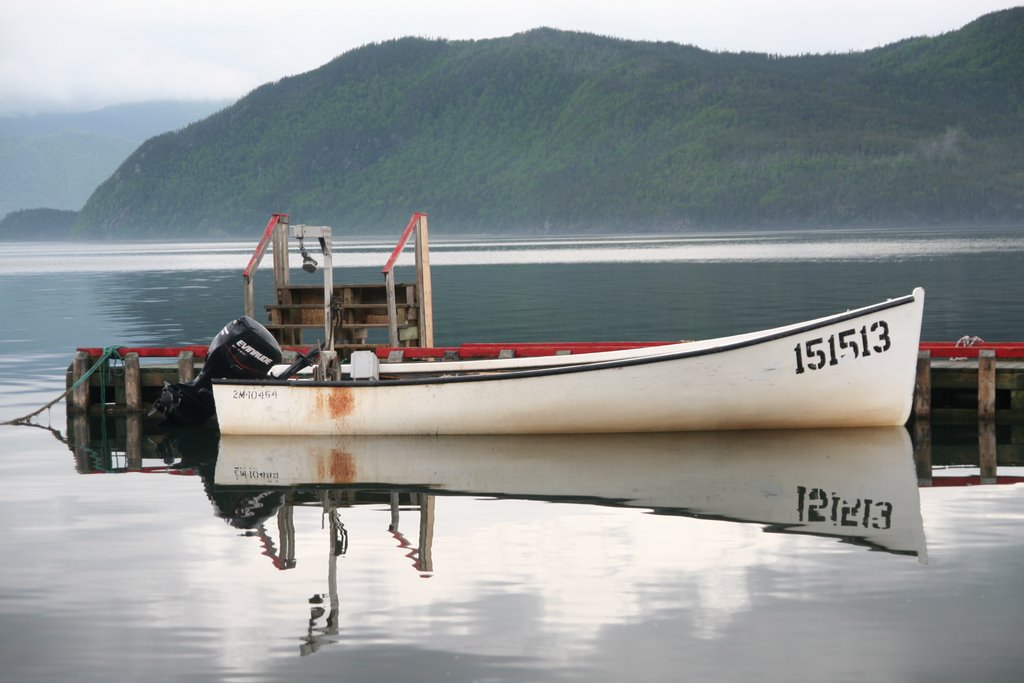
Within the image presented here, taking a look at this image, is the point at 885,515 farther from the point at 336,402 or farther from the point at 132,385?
the point at 132,385

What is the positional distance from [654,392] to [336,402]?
14.1 ft

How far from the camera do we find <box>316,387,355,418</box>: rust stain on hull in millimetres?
18734

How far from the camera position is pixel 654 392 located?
18109mm

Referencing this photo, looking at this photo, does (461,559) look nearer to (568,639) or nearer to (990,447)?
(568,639)

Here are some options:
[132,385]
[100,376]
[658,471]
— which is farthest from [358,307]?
[658,471]

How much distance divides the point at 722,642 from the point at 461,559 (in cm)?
322

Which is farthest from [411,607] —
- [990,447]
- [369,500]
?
[990,447]

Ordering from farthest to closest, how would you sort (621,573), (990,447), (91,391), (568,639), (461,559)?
(91,391)
(990,447)
(461,559)
(621,573)
(568,639)

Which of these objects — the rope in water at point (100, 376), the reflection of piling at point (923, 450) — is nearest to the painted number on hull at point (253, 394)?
the rope in water at point (100, 376)

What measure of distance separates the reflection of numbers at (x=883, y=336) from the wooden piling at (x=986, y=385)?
2.43 m

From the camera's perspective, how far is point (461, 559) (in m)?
12.1

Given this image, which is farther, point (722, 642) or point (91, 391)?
point (91, 391)

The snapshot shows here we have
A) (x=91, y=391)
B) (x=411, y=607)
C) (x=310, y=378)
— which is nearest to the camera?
(x=411, y=607)

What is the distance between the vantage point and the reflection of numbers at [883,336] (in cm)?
1778
